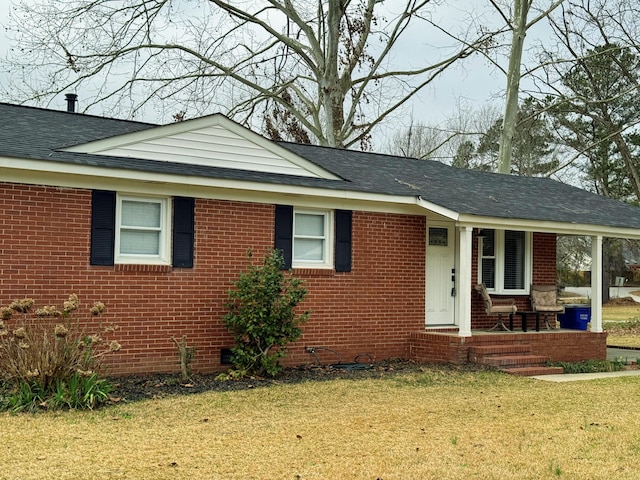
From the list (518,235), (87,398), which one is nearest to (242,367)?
(87,398)

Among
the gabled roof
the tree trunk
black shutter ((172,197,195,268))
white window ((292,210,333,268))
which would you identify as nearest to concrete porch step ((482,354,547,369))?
the gabled roof

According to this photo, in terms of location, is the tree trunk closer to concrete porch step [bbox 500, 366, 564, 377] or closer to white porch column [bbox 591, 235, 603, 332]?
white porch column [bbox 591, 235, 603, 332]

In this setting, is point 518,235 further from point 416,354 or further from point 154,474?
point 154,474

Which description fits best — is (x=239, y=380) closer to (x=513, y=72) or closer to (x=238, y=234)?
(x=238, y=234)

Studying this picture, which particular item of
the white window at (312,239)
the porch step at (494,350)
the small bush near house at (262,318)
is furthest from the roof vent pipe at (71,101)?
the porch step at (494,350)

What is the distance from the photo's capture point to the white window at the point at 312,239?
13.3 meters

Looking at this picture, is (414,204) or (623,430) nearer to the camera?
(623,430)

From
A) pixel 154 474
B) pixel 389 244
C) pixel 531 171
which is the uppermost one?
pixel 531 171

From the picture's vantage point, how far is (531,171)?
4472cm

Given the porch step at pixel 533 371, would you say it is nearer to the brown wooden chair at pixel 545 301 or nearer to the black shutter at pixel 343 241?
the brown wooden chair at pixel 545 301

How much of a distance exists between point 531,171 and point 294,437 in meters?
39.0

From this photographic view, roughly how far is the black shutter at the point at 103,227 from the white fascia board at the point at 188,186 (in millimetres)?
158

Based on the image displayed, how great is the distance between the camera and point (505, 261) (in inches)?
642

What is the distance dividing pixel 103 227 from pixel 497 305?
26.6 feet
